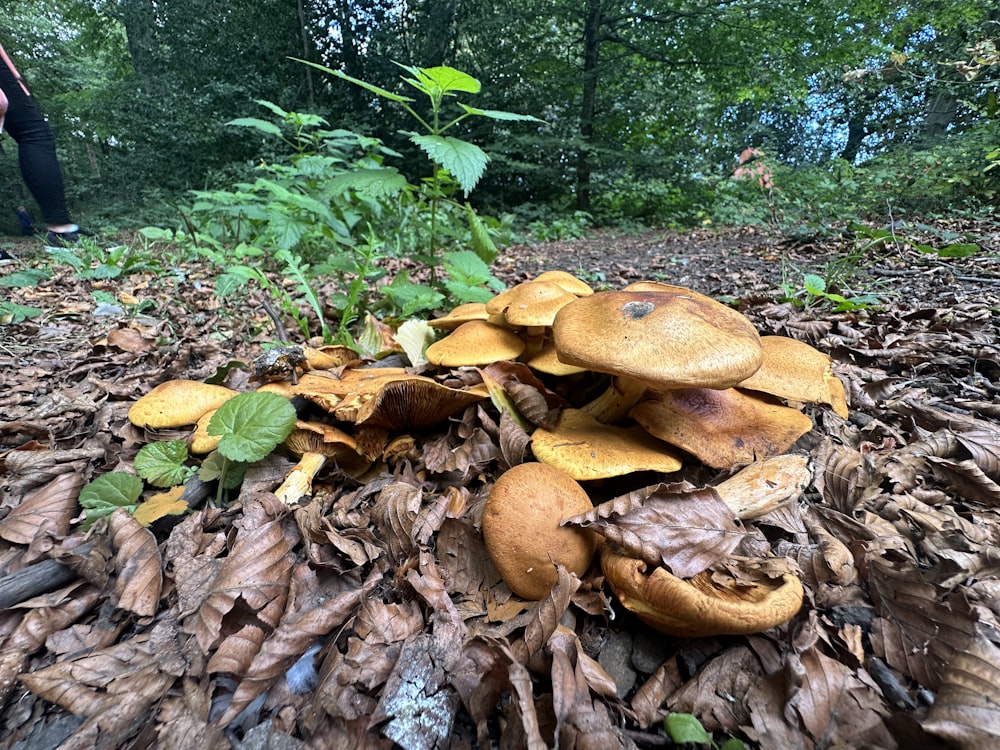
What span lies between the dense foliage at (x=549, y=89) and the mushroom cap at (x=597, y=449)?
1071 centimetres

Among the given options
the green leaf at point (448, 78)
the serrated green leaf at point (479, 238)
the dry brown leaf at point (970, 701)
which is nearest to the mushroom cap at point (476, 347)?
the serrated green leaf at point (479, 238)

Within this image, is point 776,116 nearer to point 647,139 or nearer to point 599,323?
point 647,139

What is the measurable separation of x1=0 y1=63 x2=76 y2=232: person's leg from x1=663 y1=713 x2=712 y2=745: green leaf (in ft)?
27.5

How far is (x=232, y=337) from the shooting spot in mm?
3420

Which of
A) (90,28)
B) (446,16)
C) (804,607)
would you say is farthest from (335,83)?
(804,607)

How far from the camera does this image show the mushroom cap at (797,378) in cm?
169

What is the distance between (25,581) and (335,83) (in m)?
15.3

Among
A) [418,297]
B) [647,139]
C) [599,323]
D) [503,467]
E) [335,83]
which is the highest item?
[335,83]

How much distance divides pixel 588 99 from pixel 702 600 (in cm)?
1469

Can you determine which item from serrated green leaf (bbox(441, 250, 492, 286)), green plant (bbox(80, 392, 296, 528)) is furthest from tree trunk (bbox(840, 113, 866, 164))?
green plant (bbox(80, 392, 296, 528))

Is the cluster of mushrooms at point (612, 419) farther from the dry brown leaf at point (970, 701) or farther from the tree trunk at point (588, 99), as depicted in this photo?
the tree trunk at point (588, 99)

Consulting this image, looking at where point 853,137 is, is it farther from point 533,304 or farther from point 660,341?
point 660,341

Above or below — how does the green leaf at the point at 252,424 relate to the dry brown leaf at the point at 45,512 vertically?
above

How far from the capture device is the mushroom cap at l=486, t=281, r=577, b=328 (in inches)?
80.9
